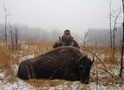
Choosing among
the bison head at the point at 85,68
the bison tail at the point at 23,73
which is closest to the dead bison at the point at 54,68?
the bison tail at the point at 23,73

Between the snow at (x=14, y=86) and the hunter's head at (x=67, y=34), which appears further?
the hunter's head at (x=67, y=34)

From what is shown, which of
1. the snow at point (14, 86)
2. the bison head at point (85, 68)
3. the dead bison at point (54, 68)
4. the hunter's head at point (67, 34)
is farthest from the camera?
the hunter's head at point (67, 34)

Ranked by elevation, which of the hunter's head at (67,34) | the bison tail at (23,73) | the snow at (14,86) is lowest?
the snow at (14,86)

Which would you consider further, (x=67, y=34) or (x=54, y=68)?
(x=67, y=34)

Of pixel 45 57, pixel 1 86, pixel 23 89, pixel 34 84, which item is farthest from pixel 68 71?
pixel 1 86

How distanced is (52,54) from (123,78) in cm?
246

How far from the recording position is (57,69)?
13.1ft

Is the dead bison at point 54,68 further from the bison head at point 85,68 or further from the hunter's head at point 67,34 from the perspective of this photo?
the hunter's head at point 67,34

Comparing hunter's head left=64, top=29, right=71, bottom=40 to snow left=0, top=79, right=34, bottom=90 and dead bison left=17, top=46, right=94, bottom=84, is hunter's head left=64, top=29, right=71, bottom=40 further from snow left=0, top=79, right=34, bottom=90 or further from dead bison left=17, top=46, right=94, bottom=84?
snow left=0, top=79, right=34, bottom=90

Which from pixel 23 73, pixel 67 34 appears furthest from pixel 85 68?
pixel 67 34

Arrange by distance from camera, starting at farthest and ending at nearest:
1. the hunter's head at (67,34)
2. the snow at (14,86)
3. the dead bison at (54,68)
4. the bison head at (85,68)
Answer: the hunter's head at (67,34), the dead bison at (54,68), the bison head at (85,68), the snow at (14,86)

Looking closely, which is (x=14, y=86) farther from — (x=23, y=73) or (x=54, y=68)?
(x=54, y=68)

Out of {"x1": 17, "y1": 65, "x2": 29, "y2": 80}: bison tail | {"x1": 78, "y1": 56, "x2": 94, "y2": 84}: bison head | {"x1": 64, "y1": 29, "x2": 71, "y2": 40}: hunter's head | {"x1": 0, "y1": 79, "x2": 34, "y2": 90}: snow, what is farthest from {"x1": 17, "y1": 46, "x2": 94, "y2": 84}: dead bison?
{"x1": 64, "y1": 29, "x2": 71, "y2": 40}: hunter's head

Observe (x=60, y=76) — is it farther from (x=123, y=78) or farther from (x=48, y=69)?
(x=123, y=78)
